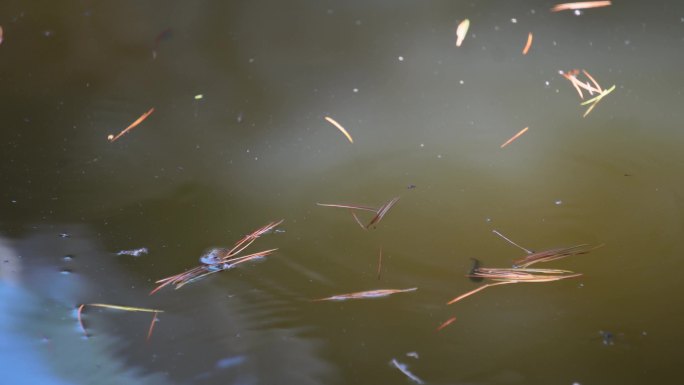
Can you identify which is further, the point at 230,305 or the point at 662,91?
the point at 662,91

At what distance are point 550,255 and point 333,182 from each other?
0.46 metres

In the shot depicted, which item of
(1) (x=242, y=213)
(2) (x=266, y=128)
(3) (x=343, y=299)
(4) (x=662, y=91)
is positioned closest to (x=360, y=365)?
(3) (x=343, y=299)

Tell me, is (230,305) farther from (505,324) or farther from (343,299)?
(505,324)

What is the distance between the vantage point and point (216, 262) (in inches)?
43.6

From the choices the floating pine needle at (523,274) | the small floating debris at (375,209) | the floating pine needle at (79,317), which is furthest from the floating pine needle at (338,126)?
the floating pine needle at (79,317)

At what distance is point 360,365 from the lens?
1.02 m

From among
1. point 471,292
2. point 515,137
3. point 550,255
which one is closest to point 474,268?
point 471,292

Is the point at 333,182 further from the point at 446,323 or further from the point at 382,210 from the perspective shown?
the point at 446,323

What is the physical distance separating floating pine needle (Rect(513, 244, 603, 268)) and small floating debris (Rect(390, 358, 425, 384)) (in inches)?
11.7

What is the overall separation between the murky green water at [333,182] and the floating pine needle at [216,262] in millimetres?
14

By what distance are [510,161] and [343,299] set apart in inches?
18.1

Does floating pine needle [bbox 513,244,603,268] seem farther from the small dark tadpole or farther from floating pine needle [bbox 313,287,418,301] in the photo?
floating pine needle [bbox 313,287,418,301]

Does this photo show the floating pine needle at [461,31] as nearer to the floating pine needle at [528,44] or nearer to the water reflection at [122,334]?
the floating pine needle at [528,44]

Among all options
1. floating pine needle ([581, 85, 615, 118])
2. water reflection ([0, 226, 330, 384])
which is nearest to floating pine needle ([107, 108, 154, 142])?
water reflection ([0, 226, 330, 384])
